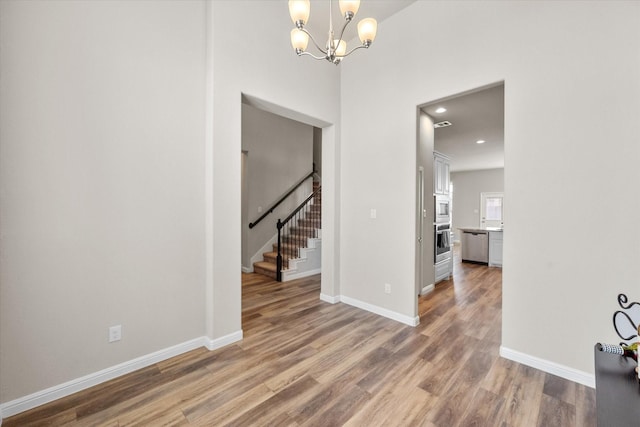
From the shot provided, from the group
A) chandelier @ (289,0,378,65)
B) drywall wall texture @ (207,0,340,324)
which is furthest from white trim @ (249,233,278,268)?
chandelier @ (289,0,378,65)

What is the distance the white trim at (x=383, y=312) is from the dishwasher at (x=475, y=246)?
4.55 meters

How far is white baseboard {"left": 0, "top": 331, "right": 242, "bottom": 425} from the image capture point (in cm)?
184

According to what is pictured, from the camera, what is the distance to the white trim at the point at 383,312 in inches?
127

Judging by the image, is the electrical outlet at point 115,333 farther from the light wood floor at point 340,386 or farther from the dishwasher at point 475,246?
the dishwasher at point 475,246

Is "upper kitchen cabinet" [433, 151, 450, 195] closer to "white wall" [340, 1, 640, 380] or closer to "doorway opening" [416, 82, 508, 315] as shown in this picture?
"doorway opening" [416, 82, 508, 315]

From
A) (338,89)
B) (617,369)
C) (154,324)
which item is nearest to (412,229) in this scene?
(617,369)

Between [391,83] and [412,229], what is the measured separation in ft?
6.00

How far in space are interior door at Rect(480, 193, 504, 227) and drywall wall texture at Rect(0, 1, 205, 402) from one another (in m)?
10.8

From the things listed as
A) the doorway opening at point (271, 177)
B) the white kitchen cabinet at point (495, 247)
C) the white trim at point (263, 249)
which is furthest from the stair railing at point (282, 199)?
the white kitchen cabinet at point (495, 247)

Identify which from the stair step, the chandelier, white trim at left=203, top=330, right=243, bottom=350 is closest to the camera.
A: the chandelier

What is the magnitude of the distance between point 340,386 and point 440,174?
4.20 m

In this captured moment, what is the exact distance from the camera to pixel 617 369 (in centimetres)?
126

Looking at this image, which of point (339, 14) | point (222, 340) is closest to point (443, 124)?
point (339, 14)

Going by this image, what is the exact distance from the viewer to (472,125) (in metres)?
4.86
